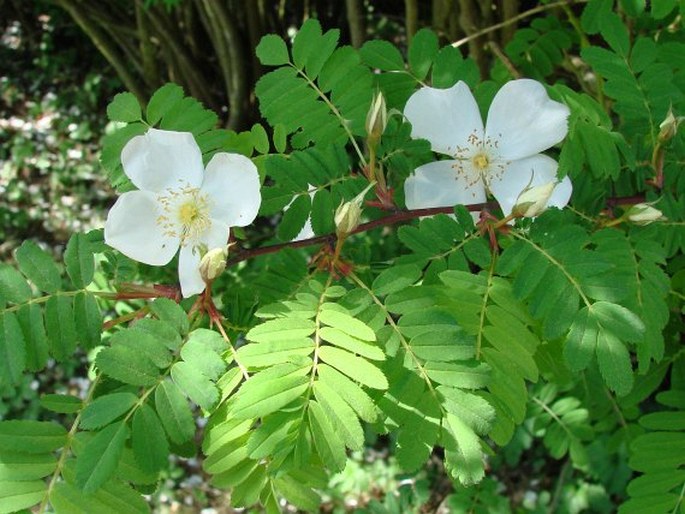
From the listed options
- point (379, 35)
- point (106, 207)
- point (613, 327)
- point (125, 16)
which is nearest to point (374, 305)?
point (613, 327)

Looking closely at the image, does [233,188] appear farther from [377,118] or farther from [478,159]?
[478,159]

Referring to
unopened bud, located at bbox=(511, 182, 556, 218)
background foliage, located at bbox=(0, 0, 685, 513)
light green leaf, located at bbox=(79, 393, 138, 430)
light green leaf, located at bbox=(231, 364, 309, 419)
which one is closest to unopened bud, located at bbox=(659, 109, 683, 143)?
background foliage, located at bbox=(0, 0, 685, 513)

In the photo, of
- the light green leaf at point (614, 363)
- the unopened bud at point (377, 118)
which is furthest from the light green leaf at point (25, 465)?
the light green leaf at point (614, 363)

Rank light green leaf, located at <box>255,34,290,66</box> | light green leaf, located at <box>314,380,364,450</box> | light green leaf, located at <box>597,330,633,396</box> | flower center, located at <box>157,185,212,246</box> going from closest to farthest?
light green leaf, located at <box>314,380,364,450</box> → light green leaf, located at <box>597,330,633,396</box> → flower center, located at <box>157,185,212,246</box> → light green leaf, located at <box>255,34,290,66</box>

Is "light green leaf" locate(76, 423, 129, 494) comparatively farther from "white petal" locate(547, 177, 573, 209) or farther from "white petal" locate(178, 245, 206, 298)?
"white petal" locate(547, 177, 573, 209)

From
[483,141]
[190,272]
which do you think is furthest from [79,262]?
[483,141]

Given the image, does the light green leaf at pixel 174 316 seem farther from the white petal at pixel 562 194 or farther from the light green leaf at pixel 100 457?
the white petal at pixel 562 194

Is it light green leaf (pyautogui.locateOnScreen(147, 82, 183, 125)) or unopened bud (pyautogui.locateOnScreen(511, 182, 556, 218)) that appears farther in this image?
light green leaf (pyautogui.locateOnScreen(147, 82, 183, 125))
